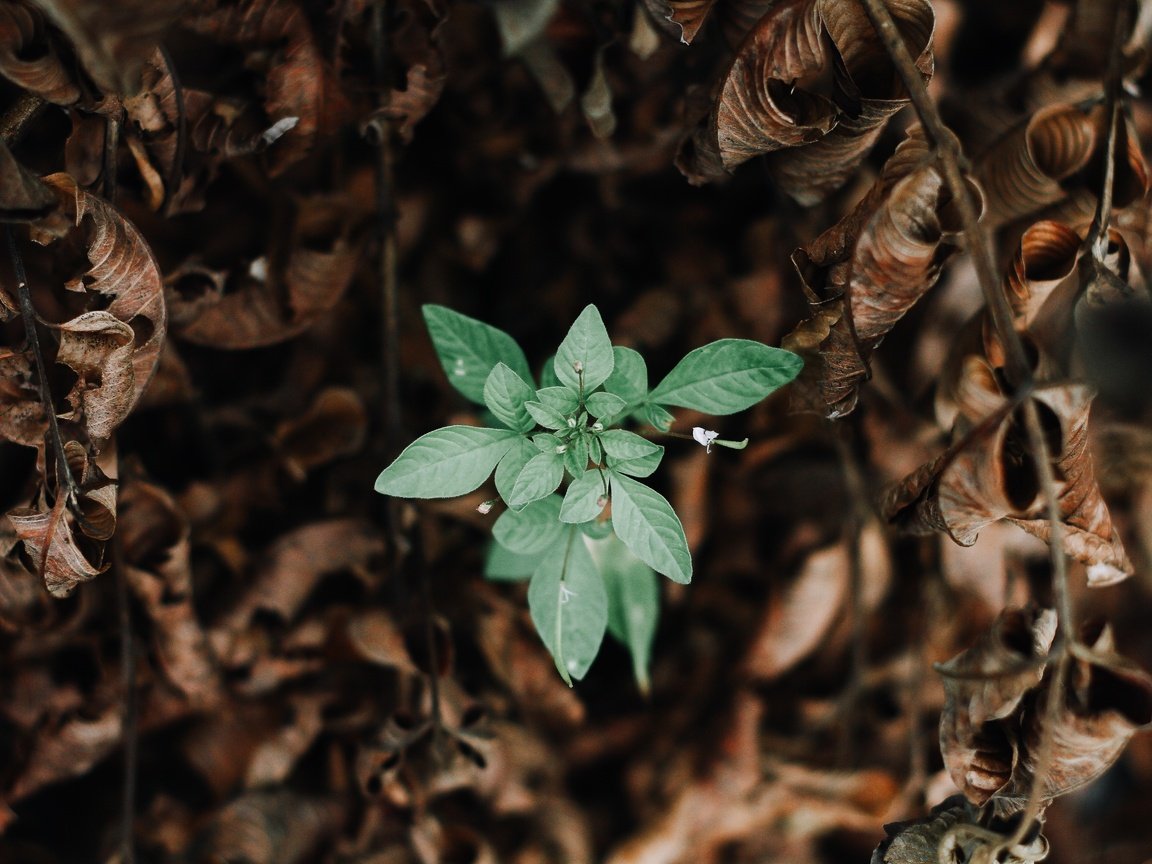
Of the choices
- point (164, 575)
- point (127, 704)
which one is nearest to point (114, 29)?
point (164, 575)

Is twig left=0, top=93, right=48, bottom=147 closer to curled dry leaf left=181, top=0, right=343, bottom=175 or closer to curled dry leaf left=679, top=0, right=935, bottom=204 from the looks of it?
curled dry leaf left=181, top=0, right=343, bottom=175

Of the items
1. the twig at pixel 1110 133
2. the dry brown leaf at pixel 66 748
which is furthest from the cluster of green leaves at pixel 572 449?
the dry brown leaf at pixel 66 748

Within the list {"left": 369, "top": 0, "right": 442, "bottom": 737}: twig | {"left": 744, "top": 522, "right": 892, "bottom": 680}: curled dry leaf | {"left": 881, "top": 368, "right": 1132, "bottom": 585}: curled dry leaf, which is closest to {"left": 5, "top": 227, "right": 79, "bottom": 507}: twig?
{"left": 369, "top": 0, "right": 442, "bottom": 737}: twig

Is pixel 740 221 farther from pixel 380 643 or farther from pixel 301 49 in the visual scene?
pixel 380 643

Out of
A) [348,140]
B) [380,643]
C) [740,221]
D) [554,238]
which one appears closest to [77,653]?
[380,643]

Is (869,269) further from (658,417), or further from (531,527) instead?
(531,527)

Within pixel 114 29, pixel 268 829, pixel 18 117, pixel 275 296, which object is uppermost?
pixel 114 29
